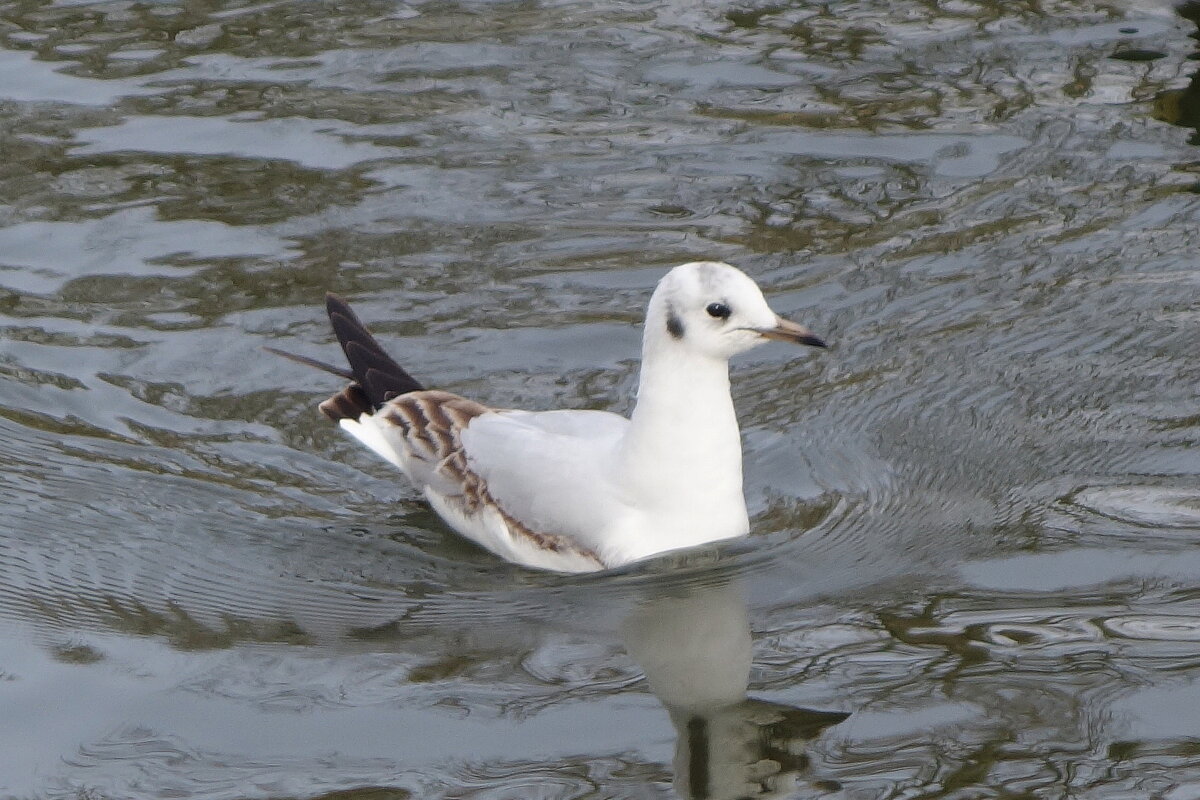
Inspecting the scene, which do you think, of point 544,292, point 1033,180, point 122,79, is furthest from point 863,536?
point 122,79

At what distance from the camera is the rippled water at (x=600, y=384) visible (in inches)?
230

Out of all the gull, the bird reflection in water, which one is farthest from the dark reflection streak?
the gull

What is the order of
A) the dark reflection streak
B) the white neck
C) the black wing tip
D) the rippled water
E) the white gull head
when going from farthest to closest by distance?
the black wing tip < the white neck < the white gull head < the rippled water < the dark reflection streak

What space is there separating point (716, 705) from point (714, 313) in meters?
1.40

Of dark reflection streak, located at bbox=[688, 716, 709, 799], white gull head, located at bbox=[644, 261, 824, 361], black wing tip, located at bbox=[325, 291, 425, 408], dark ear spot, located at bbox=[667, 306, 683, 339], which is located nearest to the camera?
dark reflection streak, located at bbox=[688, 716, 709, 799]

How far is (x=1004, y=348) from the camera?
8422 mm

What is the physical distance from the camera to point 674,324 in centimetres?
657

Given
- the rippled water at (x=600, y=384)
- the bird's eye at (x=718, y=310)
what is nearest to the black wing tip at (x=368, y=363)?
the rippled water at (x=600, y=384)

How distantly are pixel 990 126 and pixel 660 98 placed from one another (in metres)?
1.97

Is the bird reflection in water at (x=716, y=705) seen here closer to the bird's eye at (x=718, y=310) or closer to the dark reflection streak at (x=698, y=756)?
the dark reflection streak at (x=698, y=756)

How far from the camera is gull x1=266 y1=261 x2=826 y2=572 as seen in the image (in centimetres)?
650

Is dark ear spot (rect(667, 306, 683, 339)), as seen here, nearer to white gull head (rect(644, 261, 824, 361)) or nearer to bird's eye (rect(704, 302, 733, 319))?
white gull head (rect(644, 261, 824, 361))

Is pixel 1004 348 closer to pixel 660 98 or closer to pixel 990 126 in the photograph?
pixel 990 126

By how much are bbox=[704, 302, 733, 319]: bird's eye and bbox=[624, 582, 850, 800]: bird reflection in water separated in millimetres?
1037
